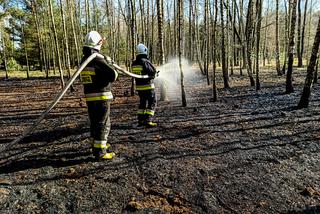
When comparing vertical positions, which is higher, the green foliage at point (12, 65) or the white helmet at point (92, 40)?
the green foliage at point (12, 65)

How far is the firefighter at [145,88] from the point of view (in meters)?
6.89

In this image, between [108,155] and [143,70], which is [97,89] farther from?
[143,70]

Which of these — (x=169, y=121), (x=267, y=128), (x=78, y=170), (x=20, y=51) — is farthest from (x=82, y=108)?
(x=20, y=51)

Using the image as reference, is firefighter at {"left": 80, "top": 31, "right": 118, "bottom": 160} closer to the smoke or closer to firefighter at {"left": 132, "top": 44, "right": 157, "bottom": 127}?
firefighter at {"left": 132, "top": 44, "right": 157, "bottom": 127}

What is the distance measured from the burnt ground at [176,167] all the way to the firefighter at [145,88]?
1.28 feet

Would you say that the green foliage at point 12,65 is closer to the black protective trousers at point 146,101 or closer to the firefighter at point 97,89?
the black protective trousers at point 146,101

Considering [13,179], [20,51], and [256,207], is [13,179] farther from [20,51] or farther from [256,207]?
[20,51]

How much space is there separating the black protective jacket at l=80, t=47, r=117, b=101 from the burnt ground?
4.09 feet

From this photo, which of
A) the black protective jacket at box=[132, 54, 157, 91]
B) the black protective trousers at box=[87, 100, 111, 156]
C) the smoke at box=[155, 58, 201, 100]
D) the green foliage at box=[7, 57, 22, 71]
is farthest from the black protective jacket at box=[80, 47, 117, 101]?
the green foliage at box=[7, 57, 22, 71]

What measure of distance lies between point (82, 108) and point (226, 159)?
22.9 feet

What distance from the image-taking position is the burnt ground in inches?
131

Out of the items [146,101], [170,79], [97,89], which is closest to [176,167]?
[97,89]

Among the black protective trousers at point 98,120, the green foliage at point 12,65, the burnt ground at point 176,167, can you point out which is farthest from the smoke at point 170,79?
the green foliage at point 12,65

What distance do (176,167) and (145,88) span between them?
3122 mm
